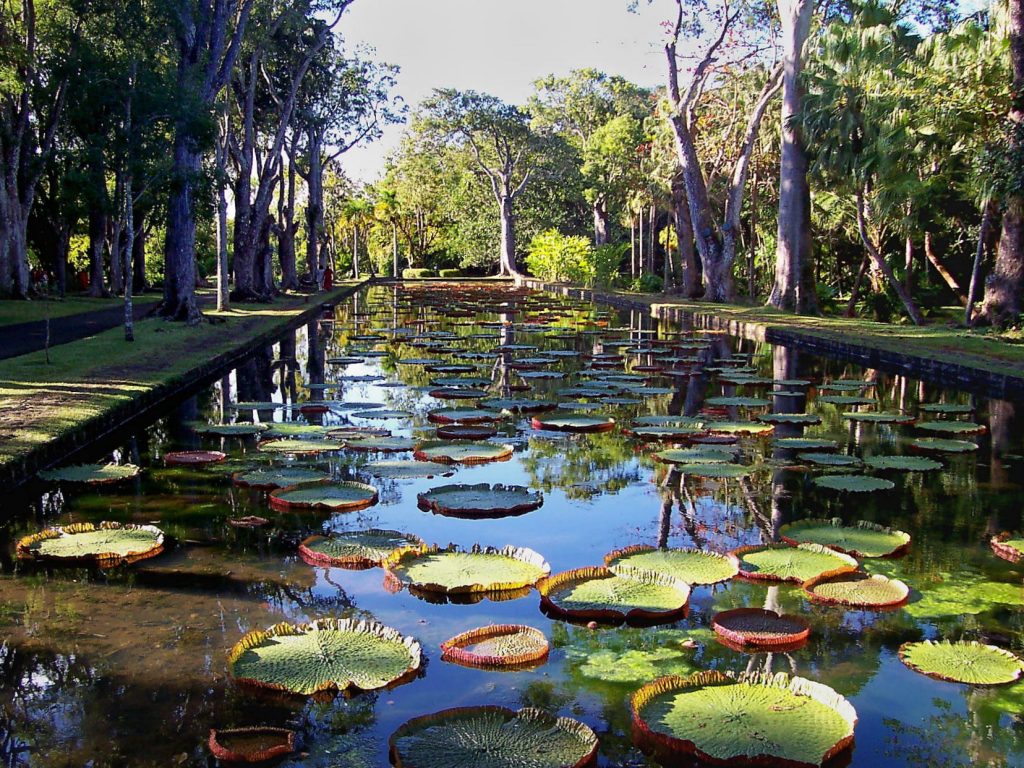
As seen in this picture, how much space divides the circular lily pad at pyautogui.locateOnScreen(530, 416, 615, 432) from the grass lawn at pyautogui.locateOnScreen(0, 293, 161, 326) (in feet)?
35.9

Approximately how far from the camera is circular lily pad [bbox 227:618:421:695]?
363 centimetres

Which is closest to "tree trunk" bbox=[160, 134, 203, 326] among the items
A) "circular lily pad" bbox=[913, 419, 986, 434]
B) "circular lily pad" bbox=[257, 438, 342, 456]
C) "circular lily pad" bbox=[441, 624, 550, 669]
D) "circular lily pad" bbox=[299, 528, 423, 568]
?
"circular lily pad" bbox=[257, 438, 342, 456]

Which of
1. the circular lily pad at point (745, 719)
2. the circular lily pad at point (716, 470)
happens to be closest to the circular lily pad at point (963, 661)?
the circular lily pad at point (745, 719)

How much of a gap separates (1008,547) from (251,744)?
13.9 ft

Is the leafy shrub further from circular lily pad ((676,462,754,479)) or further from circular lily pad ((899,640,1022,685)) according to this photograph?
circular lily pad ((899,640,1022,685))

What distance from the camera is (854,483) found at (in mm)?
6812

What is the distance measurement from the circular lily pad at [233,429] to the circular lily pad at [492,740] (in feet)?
18.9

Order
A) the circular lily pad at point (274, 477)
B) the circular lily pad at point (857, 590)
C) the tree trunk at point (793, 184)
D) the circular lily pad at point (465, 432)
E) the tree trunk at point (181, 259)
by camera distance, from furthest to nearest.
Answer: the tree trunk at point (793, 184) < the tree trunk at point (181, 259) < the circular lily pad at point (465, 432) < the circular lily pad at point (274, 477) < the circular lily pad at point (857, 590)

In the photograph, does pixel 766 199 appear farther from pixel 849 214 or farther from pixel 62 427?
pixel 62 427

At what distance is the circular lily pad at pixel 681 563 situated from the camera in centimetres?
486

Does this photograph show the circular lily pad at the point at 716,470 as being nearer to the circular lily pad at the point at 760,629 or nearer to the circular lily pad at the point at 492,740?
the circular lily pad at the point at 760,629

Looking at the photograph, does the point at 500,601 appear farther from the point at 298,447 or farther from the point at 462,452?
the point at 298,447

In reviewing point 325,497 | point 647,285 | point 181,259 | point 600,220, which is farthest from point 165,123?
point 600,220

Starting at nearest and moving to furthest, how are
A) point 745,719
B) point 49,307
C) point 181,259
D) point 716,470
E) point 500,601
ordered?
point 745,719 < point 500,601 < point 716,470 < point 181,259 < point 49,307
